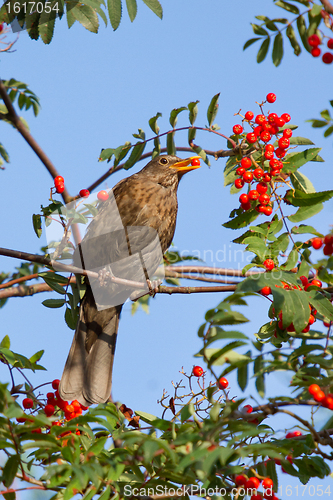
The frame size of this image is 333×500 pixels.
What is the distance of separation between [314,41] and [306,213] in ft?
3.06

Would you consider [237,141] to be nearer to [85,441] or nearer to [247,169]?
[247,169]

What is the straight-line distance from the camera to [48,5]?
126 inches

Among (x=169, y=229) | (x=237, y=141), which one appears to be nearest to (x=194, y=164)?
(x=169, y=229)

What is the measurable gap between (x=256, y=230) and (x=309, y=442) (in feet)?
3.78

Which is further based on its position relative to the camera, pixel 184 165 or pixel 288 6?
pixel 184 165

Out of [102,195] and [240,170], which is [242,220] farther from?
[102,195]

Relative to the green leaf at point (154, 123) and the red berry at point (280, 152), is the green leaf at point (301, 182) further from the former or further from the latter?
the green leaf at point (154, 123)

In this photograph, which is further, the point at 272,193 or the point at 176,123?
the point at 176,123

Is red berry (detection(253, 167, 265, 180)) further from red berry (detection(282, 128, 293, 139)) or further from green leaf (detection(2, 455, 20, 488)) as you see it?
green leaf (detection(2, 455, 20, 488))

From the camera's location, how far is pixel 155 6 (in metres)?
3.17

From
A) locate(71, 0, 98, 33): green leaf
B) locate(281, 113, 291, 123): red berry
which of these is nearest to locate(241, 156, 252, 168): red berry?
locate(281, 113, 291, 123): red berry

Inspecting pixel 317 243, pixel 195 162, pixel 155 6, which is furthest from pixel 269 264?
pixel 195 162

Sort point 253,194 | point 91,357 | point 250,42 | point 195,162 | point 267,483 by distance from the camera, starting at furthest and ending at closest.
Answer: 1. point 195,162
2. point 91,357
3. point 253,194
4. point 250,42
5. point 267,483

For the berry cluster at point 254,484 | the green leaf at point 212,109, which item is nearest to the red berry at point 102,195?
the green leaf at point 212,109
